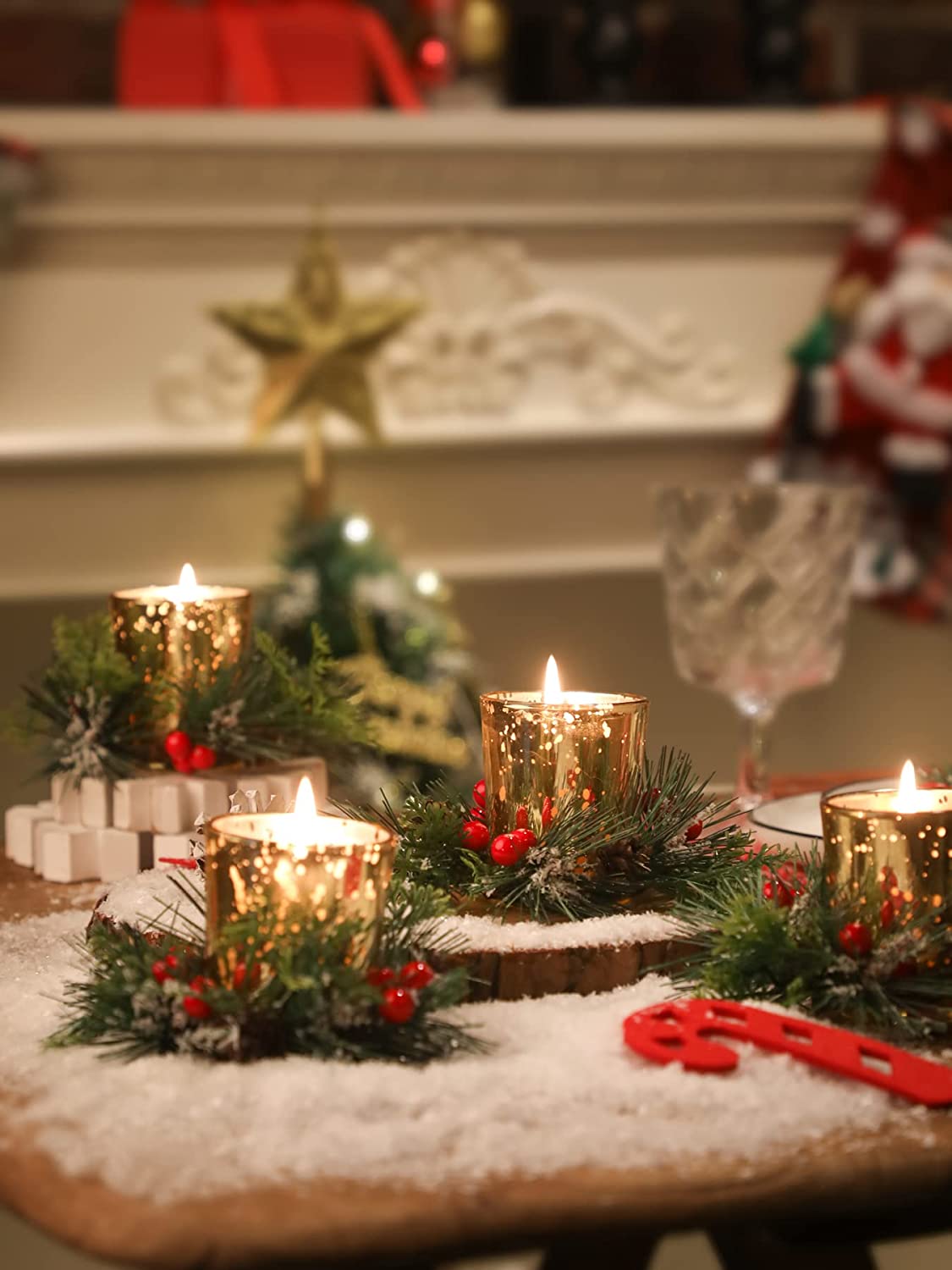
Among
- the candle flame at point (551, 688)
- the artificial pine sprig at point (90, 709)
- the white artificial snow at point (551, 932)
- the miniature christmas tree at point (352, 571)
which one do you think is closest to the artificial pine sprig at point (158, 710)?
the artificial pine sprig at point (90, 709)

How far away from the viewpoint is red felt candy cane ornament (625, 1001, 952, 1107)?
0.51 m

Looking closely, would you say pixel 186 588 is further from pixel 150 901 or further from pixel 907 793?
pixel 907 793

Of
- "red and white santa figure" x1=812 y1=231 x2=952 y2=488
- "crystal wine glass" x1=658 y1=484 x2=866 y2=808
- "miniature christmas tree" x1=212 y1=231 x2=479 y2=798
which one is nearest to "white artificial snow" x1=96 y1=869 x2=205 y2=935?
"crystal wine glass" x1=658 y1=484 x2=866 y2=808

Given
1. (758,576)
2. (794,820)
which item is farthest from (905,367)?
(794,820)

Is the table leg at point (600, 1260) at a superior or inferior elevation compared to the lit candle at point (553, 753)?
inferior

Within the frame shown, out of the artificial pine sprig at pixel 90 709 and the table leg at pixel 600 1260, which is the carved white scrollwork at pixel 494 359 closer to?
the artificial pine sprig at pixel 90 709

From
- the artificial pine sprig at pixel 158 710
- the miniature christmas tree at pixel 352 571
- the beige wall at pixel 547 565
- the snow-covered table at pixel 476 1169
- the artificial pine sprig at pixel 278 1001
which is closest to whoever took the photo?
the snow-covered table at pixel 476 1169

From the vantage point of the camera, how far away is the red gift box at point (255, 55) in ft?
6.61

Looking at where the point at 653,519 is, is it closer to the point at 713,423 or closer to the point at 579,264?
the point at 713,423

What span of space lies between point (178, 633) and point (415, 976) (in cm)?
34

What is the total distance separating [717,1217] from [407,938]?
6.5 inches

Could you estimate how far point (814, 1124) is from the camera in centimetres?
49

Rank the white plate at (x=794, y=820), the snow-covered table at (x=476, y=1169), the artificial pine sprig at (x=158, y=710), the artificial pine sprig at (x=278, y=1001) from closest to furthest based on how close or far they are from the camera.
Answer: the snow-covered table at (x=476, y=1169)
the artificial pine sprig at (x=278, y=1001)
the white plate at (x=794, y=820)
the artificial pine sprig at (x=158, y=710)

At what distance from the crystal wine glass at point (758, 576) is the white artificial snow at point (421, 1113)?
0.50 m
